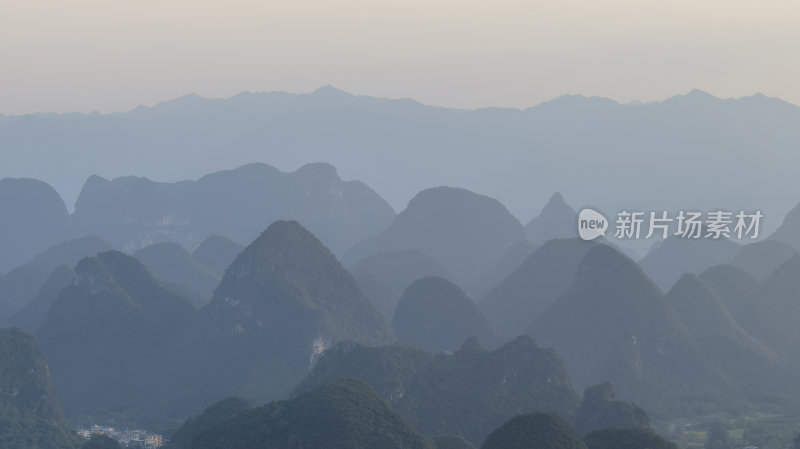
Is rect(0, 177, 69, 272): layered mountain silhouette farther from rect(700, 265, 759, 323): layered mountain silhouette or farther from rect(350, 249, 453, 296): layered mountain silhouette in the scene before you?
rect(700, 265, 759, 323): layered mountain silhouette

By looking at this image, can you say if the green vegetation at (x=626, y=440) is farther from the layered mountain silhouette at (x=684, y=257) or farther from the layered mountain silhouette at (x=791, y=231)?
the layered mountain silhouette at (x=791, y=231)

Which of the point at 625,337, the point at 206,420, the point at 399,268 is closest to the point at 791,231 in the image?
the point at 399,268

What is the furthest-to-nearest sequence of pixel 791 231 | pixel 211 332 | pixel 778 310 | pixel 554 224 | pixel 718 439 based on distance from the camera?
pixel 554 224 < pixel 791 231 < pixel 778 310 < pixel 211 332 < pixel 718 439

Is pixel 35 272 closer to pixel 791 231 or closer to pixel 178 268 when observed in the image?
pixel 178 268

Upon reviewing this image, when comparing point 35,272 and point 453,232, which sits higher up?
point 453,232

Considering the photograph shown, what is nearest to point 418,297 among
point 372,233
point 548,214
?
point 548,214

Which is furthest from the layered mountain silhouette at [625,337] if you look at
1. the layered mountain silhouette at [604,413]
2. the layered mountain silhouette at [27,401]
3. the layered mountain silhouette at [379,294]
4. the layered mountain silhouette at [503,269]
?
the layered mountain silhouette at [503,269]
